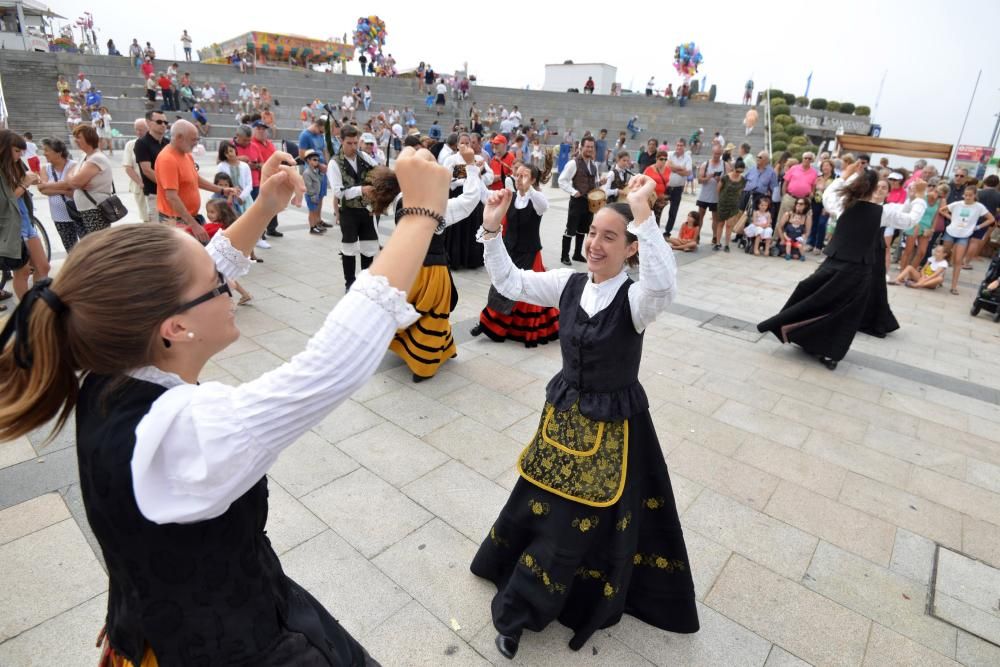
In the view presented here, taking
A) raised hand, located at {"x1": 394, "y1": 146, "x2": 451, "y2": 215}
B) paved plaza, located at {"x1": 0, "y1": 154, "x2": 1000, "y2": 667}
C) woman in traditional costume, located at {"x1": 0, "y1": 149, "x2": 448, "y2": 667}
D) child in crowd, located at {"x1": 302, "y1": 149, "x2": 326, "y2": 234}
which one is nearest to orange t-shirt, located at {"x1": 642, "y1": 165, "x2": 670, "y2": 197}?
paved plaza, located at {"x1": 0, "y1": 154, "x2": 1000, "y2": 667}

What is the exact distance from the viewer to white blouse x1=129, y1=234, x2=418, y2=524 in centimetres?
91

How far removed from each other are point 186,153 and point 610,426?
5112 millimetres

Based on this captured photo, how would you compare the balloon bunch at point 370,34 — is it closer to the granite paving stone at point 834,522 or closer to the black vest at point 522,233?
the black vest at point 522,233

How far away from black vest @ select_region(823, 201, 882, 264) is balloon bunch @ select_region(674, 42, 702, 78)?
32.7 m

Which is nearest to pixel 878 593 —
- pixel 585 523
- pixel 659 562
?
pixel 659 562

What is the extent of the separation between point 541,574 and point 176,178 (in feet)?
16.3

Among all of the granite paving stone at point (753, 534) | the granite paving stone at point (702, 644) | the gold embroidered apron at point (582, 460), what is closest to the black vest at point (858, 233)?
Answer: the granite paving stone at point (753, 534)

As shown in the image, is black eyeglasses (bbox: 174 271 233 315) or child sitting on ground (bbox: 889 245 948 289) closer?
black eyeglasses (bbox: 174 271 233 315)

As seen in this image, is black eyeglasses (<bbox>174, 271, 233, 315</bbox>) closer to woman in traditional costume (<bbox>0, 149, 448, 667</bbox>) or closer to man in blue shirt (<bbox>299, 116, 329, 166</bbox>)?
woman in traditional costume (<bbox>0, 149, 448, 667</bbox>)

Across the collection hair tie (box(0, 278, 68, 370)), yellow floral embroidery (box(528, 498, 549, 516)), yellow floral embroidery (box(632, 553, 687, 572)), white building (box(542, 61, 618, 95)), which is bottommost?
yellow floral embroidery (box(632, 553, 687, 572))

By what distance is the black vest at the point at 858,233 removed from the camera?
5.50 m

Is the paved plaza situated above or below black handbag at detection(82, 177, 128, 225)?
below

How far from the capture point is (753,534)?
3248 millimetres

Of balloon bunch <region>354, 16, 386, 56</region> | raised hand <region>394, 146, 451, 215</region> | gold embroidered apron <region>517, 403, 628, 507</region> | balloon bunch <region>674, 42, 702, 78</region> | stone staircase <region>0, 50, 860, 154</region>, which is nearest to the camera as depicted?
raised hand <region>394, 146, 451, 215</region>
